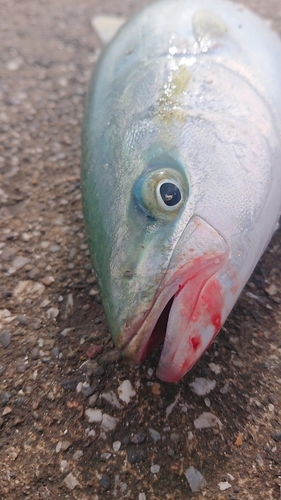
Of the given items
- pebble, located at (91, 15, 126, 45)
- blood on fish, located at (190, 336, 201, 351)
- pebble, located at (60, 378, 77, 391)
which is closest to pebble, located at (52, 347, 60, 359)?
pebble, located at (60, 378, 77, 391)

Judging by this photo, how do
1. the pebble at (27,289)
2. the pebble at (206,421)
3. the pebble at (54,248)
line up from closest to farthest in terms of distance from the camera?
1. the pebble at (206,421)
2. the pebble at (27,289)
3. the pebble at (54,248)

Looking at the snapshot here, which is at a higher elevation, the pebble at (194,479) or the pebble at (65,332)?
the pebble at (65,332)

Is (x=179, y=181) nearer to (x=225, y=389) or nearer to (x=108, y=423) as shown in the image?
(x=225, y=389)

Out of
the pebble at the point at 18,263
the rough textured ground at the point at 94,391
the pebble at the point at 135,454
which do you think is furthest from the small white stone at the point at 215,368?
the pebble at the point at 18,263

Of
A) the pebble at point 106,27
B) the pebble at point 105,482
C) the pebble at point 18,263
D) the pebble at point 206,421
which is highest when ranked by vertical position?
the pebble at point 106,27

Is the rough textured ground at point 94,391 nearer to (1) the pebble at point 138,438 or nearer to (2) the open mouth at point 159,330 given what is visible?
(1) the pebble at point 138,438

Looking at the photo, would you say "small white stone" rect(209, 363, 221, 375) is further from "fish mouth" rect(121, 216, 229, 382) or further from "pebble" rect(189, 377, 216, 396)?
"fish mouth" rect(121, 216, 229, 382)

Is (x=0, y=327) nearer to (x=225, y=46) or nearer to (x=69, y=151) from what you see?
(x=69, y=151)

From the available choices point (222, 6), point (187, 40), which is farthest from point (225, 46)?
point (222, 6)
